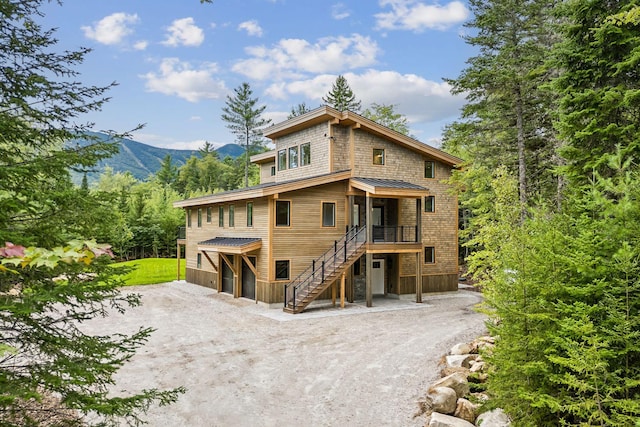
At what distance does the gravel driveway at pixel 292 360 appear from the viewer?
761 cm

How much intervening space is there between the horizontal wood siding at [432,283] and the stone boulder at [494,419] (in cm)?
1412

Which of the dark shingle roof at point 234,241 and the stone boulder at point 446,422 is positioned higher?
the dark shingle roof at point 234,241

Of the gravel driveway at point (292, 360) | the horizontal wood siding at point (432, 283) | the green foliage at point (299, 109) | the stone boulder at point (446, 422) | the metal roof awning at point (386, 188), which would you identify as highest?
the green foliage at point (299, 109)

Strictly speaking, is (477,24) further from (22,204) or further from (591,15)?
(22,204)

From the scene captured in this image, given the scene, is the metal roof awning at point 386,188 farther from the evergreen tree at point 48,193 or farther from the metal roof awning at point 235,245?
the evergreen tree at point 48,193

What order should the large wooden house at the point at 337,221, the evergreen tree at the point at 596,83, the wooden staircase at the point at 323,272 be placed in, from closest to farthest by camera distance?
the evergreen tree at the point at 596,83 < the wooden staircase at the point at 323,272 < the large wooden house at the point at 337,221

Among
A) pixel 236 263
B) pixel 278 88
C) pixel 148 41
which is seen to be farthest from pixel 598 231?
pixel 278 88

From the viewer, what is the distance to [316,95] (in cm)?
5147

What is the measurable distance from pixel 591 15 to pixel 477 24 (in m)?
11.2

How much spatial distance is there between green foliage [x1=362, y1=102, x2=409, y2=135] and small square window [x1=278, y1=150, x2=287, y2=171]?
20.0 m

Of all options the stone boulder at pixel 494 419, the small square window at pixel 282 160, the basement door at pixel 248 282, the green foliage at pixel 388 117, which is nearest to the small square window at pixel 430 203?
the small square window at pixel 282 160

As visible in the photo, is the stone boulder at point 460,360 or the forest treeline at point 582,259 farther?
the stone boulder at point 460,360

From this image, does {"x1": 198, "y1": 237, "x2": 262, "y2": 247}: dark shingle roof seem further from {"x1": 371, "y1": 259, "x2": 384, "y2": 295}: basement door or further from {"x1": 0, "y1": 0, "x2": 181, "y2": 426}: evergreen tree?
{"x1": 0, "y1": 0, "x2": 181, "y2": 426}: evergreen tree

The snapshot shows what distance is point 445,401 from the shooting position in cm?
736
